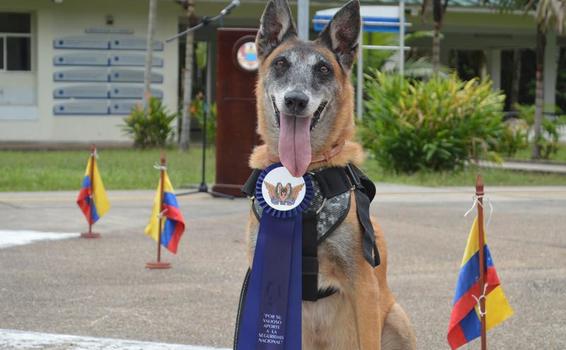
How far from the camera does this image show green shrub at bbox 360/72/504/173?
20406mm

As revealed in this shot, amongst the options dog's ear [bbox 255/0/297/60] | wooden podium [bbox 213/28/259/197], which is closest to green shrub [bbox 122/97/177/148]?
wooden podium [bbox 213/28/259/197]

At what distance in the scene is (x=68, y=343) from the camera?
7055 mm

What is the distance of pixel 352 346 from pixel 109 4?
102ft

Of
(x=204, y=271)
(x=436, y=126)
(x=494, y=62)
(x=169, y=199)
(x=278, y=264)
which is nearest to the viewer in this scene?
(x=278, y=264)

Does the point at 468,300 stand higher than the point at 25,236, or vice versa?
the point at 468,300

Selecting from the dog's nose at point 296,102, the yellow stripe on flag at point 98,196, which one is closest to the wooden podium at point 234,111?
the yellow stripe on flag at point 98,196

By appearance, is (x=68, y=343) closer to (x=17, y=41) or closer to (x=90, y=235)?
(x=90, y=235)

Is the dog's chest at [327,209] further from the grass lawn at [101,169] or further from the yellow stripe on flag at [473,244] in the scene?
the grass lawn at [101,169]

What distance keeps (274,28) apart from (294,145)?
62 cm

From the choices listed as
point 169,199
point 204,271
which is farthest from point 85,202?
point 204,271

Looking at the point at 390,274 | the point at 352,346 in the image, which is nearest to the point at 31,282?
the point at 390,274

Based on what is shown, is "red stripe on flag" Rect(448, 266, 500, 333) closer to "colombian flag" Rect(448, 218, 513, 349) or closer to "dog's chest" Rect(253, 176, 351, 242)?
"colombian flag" Rect(448, 218, 513, 349)

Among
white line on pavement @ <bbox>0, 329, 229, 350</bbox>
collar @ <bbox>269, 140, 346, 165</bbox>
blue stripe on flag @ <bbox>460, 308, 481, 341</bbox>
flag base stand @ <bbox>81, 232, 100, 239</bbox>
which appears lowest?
flag base stand @ <bbox>81, 232, 100, 239</bbox>

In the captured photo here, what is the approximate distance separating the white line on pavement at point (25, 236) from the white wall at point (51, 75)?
2202 cm
